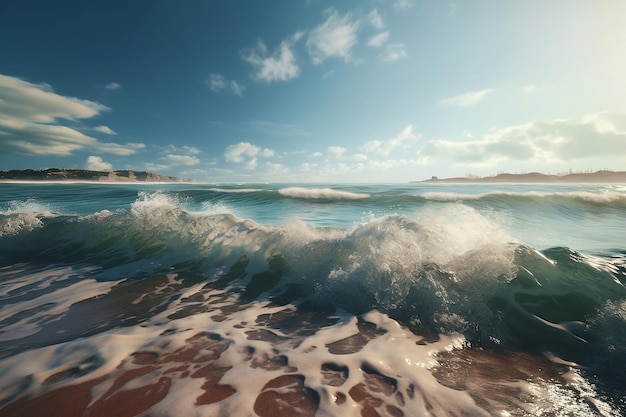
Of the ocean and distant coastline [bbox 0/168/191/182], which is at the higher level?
distant coastline [bbox 0/168/191/182]

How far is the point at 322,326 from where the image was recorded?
428 cm

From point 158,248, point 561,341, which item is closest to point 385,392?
point 561,341

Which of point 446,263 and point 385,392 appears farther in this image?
point 446,263

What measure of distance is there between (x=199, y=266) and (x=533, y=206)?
22.3 metres

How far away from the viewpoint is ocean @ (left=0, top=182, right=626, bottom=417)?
2.66 m

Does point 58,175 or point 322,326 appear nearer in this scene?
point 322,326

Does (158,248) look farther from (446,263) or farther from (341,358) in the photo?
(446,263)

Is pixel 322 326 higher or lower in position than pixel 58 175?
lower

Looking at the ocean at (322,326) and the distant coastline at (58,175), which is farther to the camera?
the distant coastline at (58,175)

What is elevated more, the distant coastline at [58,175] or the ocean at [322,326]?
the distant coastline at [58,175]

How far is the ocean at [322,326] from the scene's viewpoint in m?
2.66

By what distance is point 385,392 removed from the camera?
8.96 ft

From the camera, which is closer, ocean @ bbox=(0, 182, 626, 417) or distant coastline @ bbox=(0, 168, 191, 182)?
Result: ocean @ bbox=(0, 182, 626, 417)

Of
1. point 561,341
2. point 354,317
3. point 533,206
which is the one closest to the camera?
point 561,341
